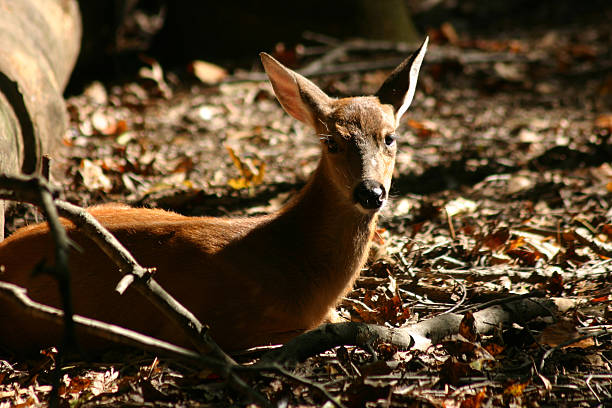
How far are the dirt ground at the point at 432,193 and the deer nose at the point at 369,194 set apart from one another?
23.8 inches

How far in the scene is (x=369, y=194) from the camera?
149 inches

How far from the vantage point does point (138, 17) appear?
1155 cm

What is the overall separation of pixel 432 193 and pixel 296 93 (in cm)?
199

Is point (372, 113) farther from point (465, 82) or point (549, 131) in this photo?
point (465, 82)

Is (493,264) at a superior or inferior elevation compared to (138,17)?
inferior

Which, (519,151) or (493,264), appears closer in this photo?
(493,264)

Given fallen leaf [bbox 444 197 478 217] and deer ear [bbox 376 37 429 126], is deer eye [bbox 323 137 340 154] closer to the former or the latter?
deer ear [bbox 376 37 429 126]

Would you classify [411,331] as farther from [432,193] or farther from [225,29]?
[225,29]

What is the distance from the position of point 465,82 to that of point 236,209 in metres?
4.39

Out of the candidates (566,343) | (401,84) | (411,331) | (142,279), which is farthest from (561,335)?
(142,279)

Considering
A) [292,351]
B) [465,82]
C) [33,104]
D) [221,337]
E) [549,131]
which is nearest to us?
[292,351]

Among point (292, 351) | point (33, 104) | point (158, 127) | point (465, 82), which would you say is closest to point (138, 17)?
point (158, 127)

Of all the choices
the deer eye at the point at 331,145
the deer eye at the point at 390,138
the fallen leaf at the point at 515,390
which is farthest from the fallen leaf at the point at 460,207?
the fallen leaf at the point at 515,390

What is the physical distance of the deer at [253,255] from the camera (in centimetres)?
375
